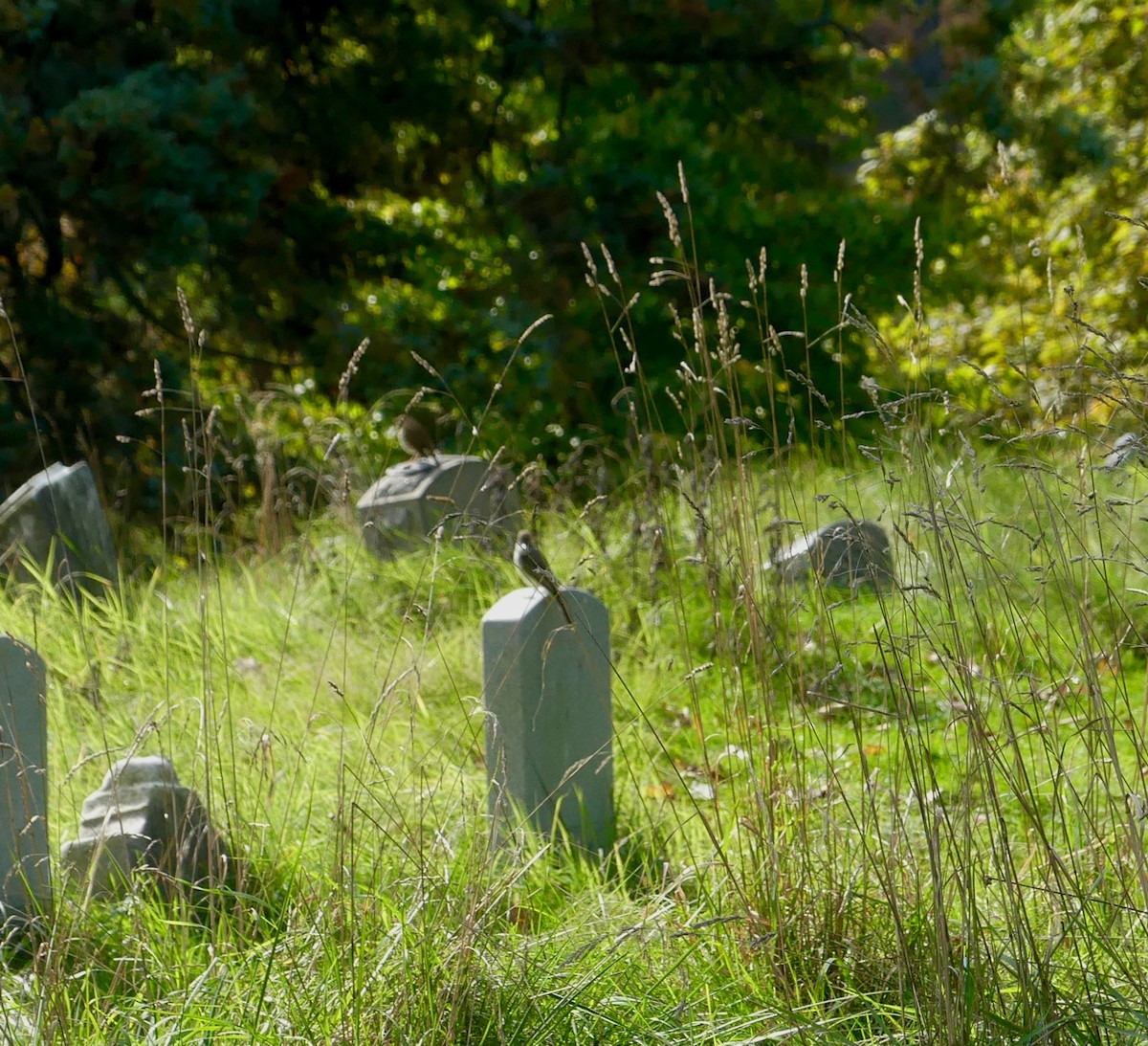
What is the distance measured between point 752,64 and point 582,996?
28.8 feet

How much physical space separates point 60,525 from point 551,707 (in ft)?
11.3

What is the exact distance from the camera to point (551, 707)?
2.85 meters

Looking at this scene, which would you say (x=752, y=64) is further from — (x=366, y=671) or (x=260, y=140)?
(x=366, y=671)

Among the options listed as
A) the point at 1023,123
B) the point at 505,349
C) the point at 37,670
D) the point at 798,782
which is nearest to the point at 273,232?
the point at 505,349

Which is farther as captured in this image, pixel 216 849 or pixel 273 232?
pixel 273 232

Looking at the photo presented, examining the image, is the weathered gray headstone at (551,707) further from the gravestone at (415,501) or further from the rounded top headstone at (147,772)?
the gravestone at (415,501)

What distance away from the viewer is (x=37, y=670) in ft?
7.94

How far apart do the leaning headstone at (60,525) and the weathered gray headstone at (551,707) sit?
3156 mm

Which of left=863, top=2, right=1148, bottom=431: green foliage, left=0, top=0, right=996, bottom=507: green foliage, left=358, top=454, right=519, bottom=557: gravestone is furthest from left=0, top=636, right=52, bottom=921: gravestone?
left=863, top=2, right=1148, bottom=431: green foliage

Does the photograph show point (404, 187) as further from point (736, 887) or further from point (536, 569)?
point (736, 887)

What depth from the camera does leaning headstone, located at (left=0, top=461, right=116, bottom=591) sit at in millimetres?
5441

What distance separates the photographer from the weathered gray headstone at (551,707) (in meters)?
2.79

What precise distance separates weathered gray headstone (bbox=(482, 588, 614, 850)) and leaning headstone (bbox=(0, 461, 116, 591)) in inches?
124

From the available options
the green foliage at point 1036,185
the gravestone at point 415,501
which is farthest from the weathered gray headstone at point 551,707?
the green foliage at point 1036,185
